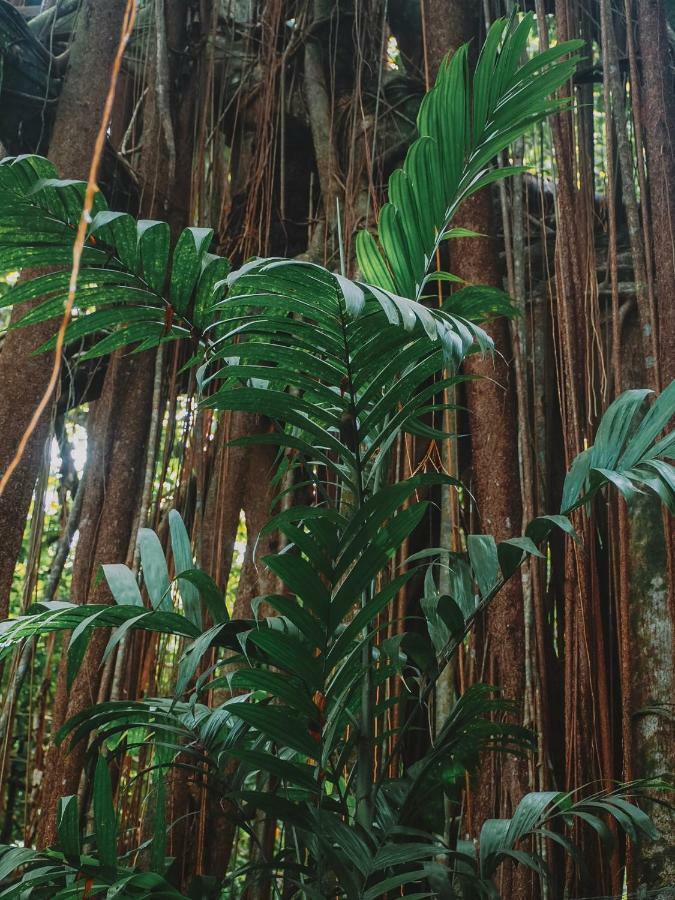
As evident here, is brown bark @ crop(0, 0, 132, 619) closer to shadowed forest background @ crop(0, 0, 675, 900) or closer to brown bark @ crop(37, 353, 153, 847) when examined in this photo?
shadowed forest background @ crop(0, 0, 675, 900)

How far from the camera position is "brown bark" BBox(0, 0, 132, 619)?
2035 millimetres

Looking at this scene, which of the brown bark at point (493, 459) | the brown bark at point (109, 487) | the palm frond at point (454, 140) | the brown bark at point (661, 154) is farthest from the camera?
the brown bark at point (109, 487)

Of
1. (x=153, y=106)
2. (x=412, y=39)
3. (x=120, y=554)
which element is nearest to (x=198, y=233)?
(x=120, y=554)

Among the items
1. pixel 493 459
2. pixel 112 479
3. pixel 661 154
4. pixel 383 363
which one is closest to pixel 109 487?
pixel 112 479

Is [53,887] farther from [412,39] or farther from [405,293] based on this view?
[412,39]

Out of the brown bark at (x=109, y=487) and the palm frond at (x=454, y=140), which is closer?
the palm frond at (x=454, y=140)

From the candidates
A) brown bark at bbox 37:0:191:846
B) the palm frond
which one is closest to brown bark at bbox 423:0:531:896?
the palm frond

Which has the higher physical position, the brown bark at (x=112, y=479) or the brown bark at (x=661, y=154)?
the brown bark at (x=661, y=154)

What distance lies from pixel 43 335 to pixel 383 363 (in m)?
1.20

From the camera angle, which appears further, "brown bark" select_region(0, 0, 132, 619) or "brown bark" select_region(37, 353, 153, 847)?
"brown bark" select_region(37, 353, 153, 847)

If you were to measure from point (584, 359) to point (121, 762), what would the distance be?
5.04 feet

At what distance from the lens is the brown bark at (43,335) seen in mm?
2035

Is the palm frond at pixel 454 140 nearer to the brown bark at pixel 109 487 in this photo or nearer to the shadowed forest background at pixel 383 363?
the shadowed forest background at pixel 383 363

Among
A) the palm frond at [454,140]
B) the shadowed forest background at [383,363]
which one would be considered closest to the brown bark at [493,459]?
the shadowed forest background at [383,363]
